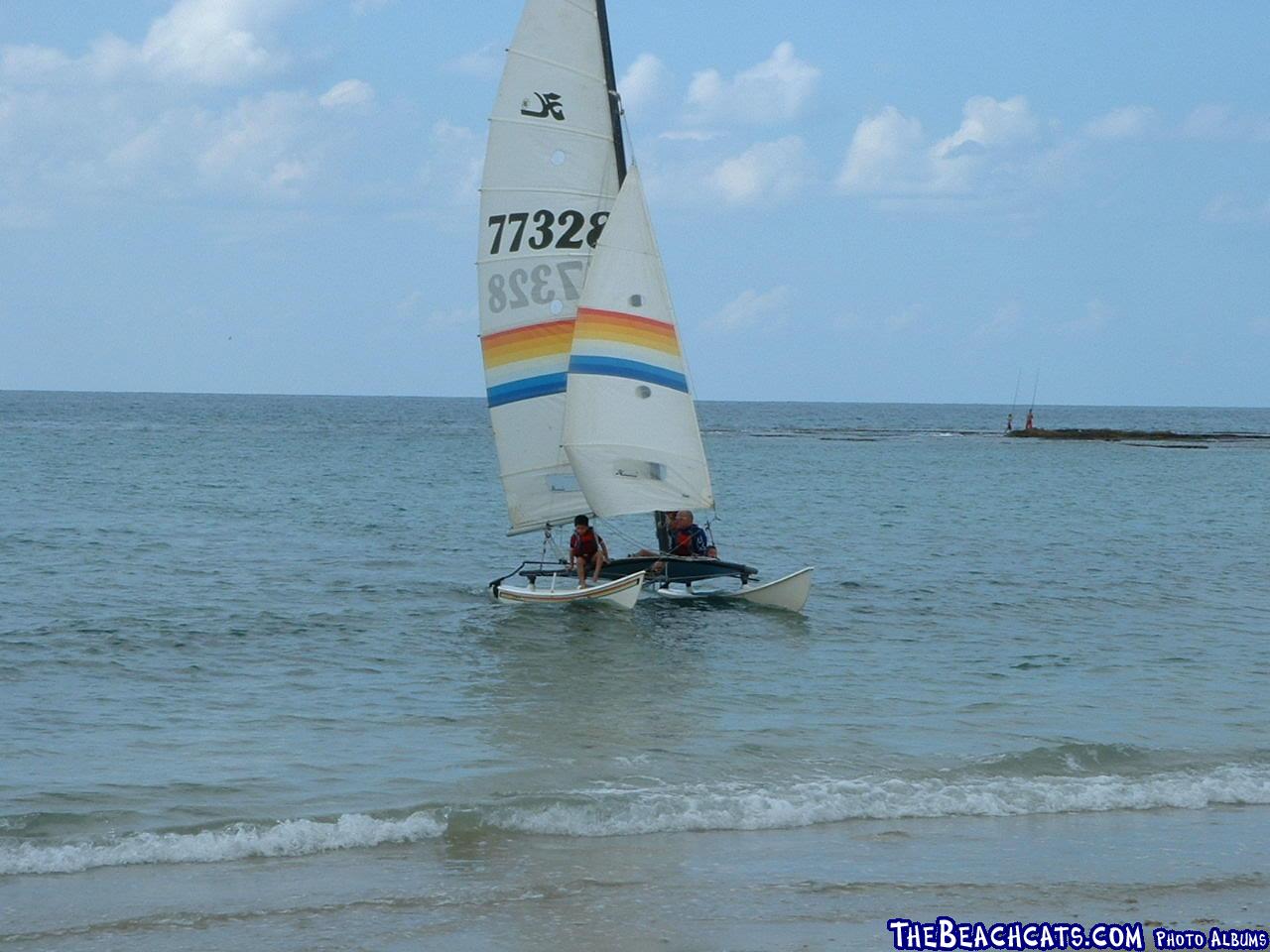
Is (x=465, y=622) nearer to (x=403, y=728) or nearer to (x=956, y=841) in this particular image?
(x=403, y=728)

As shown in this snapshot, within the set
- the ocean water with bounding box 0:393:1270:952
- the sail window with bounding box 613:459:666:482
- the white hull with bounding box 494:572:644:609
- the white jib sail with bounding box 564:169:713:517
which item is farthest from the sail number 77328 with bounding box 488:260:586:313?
the ocean water with bounding box 0:393:1270:952

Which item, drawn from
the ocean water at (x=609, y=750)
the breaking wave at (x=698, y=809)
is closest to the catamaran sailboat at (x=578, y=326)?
the ocean water at (x=609, y=750)

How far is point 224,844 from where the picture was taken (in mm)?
12016

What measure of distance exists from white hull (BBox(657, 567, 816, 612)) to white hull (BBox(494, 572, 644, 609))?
1.18 m

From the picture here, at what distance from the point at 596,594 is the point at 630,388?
11.2 ft

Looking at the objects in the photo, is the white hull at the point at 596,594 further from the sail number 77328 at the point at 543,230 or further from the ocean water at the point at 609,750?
the sail number 77328 at the point at 543,230

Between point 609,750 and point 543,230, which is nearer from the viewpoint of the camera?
point 609,750

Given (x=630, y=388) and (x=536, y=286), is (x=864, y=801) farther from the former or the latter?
(x=536, y=286)

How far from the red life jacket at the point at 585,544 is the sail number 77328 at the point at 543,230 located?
5.00 meters

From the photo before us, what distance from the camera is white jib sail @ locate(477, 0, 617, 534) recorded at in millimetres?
25250

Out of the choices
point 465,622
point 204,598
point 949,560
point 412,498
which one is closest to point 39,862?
point 465,622

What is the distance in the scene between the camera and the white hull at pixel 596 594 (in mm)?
24141

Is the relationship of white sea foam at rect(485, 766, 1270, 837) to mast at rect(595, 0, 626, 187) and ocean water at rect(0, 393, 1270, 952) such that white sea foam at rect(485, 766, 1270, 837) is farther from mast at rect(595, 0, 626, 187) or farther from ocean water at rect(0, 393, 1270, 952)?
mast at rect(595, 0, 626, 187)

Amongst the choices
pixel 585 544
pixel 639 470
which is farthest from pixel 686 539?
pixel 585 544
